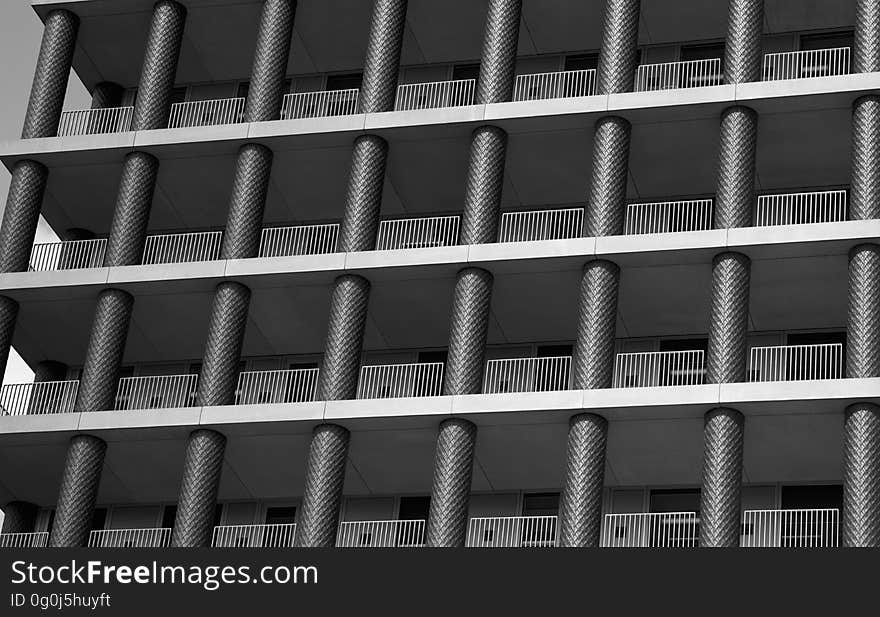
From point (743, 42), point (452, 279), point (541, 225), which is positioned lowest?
point (452, 279)

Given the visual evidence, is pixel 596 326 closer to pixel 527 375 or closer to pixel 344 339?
pixel 527 375

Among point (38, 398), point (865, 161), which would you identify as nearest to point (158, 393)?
point (38, 398)

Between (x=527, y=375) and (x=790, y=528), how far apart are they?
878 centimetres

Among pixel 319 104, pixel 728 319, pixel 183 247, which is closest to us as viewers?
pixel 728 319

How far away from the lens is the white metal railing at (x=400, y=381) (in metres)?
55.8

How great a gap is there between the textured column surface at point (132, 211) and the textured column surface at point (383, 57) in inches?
257

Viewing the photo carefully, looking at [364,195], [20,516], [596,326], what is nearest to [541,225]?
[364,195]

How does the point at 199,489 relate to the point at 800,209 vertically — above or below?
below

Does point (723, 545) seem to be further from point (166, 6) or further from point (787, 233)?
point (166, 6)

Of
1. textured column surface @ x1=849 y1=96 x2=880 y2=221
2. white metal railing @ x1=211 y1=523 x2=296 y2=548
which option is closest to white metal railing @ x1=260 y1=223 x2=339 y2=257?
white metal railing @ x1=211 y1=523 x2=296 y2=548

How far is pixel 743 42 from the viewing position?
53.5 meters

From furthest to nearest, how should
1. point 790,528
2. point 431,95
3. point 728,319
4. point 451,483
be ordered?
point 431,95, point 790,528, point 728,319, point 451,483

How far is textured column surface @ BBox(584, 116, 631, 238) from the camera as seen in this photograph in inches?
2055

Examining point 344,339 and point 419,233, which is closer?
point 344,339
